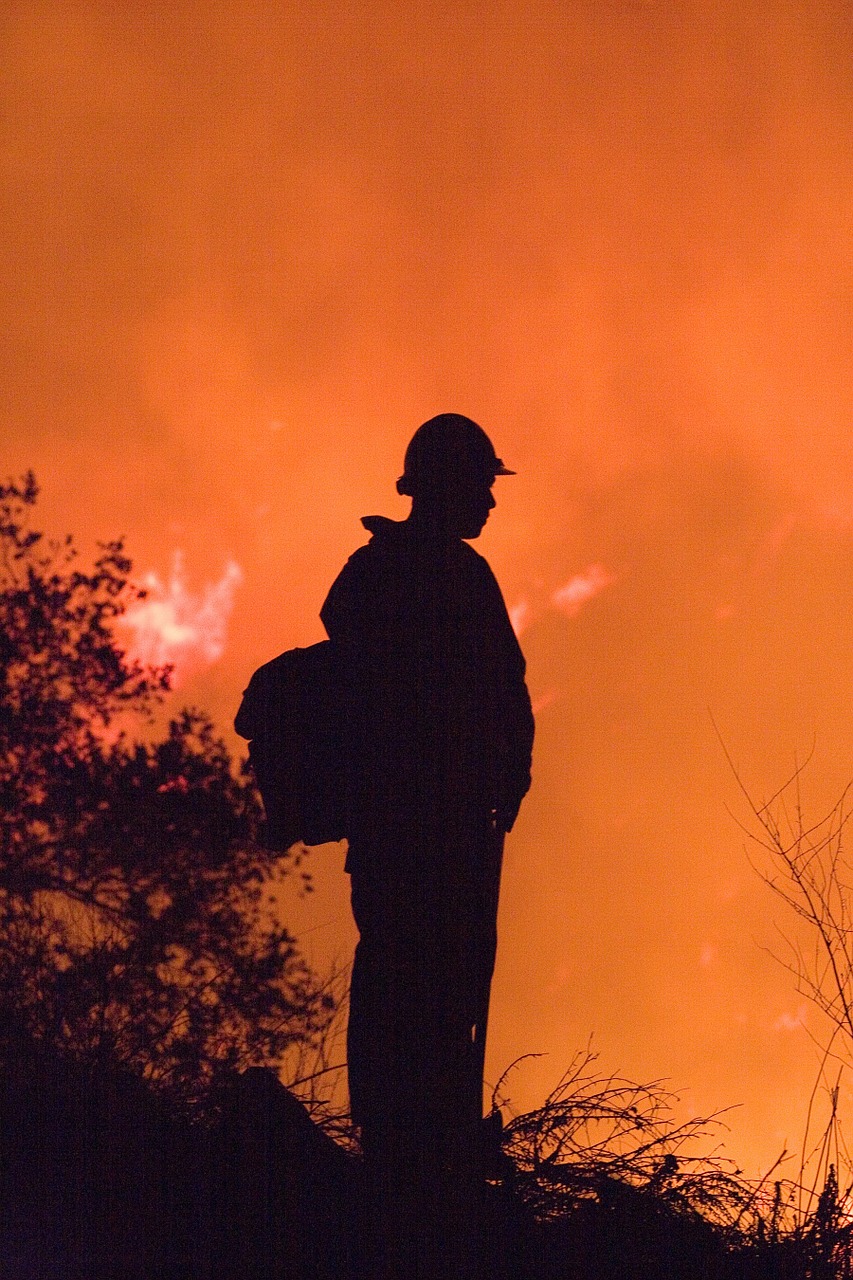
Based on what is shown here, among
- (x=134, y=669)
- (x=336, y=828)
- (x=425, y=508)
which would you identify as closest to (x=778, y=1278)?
(x=336, y=828)

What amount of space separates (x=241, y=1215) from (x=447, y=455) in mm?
3011

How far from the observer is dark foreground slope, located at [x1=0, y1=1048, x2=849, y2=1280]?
13.7 ft

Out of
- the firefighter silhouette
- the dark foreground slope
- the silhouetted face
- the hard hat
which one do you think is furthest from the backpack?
the dark foreground slope

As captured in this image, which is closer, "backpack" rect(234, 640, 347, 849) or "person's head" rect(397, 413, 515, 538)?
"backpack" rect(234, 640, 347, 849)

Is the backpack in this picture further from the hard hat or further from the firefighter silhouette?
the hard hat

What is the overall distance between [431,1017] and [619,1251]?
1.05 m

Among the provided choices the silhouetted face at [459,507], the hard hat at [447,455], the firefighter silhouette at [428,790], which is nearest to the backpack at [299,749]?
the firefighter silhouette at [428,790]

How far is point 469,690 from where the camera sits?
4.75 meters

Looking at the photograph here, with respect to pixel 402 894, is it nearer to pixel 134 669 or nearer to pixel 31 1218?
pixel 31 1218

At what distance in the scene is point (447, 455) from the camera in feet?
15.9

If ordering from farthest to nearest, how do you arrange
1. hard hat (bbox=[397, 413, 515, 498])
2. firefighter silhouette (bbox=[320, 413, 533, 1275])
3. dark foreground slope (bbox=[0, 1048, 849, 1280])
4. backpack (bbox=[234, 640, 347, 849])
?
hard hat (bbox=[397, 413, 515, 498])
backpack (bbox=[234, 640, 347, 849])
firefighter silhouette (bbox=[320, 413, 533, 1275])
dark foreground slope (bbox=[0, 1048, 849, 1280])

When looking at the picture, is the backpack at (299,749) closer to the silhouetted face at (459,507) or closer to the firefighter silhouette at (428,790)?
the firefighter silhouette at (428,790)

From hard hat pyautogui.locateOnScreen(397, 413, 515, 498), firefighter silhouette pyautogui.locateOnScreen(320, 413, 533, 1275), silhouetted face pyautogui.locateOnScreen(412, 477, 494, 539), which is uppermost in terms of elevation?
→ hard hat pyautogui.locateOnScreen(397, 413, 515, 498)

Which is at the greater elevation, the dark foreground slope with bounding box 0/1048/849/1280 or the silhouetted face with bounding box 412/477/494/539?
the silhouetted face with bounding box 412/477/494/539
